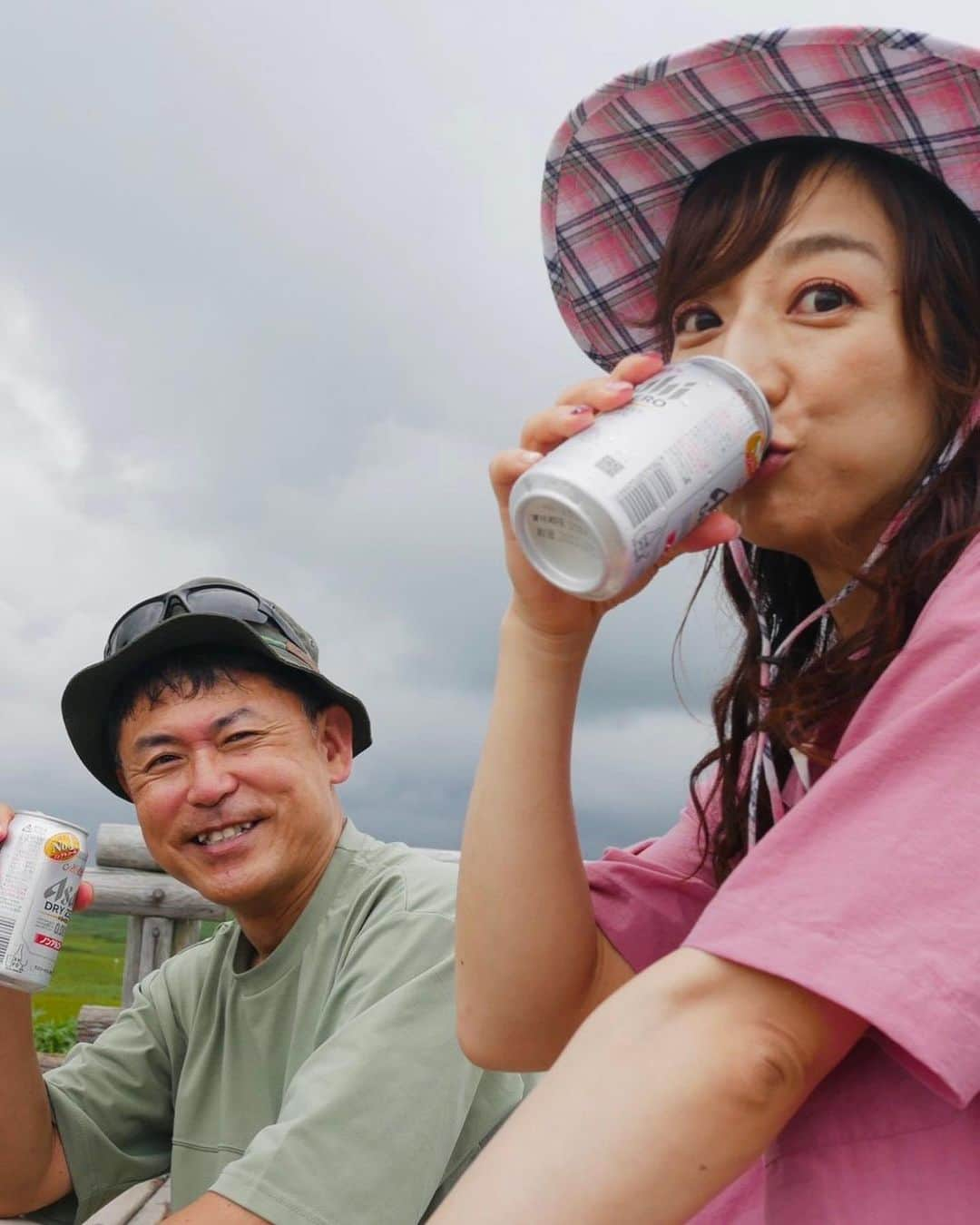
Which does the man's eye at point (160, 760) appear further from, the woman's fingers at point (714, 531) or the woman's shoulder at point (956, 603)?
the woman's shoulder at point (956, 603)

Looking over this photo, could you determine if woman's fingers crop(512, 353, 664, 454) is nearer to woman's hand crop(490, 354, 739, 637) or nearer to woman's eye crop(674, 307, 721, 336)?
woman's hand crop(490, 354, 739, 637)

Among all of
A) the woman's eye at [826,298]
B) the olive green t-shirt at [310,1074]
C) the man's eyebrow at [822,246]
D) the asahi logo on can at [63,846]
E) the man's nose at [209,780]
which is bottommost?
the olive green t-shirt at [310,1074]

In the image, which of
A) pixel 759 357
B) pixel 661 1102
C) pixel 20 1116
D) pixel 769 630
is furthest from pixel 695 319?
pixel 20 1116

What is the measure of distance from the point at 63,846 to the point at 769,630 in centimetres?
106

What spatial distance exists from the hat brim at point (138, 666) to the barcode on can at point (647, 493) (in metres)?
1.19

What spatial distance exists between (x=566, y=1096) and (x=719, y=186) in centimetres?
90

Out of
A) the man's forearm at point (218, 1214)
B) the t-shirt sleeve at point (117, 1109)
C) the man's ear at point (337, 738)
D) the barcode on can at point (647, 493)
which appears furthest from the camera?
the man's ear at point (337, 738)

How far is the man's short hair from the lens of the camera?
2.10m

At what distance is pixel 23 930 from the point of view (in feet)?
5.64

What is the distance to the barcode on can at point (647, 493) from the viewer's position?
3.07 ft

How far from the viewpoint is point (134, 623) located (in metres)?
2.15

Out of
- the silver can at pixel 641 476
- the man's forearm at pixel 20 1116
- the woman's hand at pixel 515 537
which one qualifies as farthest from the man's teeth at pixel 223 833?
the silver can at pixel 641 476

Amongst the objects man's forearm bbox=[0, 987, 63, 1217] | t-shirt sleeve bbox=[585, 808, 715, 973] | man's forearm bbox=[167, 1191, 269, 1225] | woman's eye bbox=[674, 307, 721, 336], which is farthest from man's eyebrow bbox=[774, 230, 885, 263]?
man's forearm bbox=[0, 987, 63, 1217]

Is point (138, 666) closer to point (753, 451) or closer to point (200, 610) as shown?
point (200, 610)
